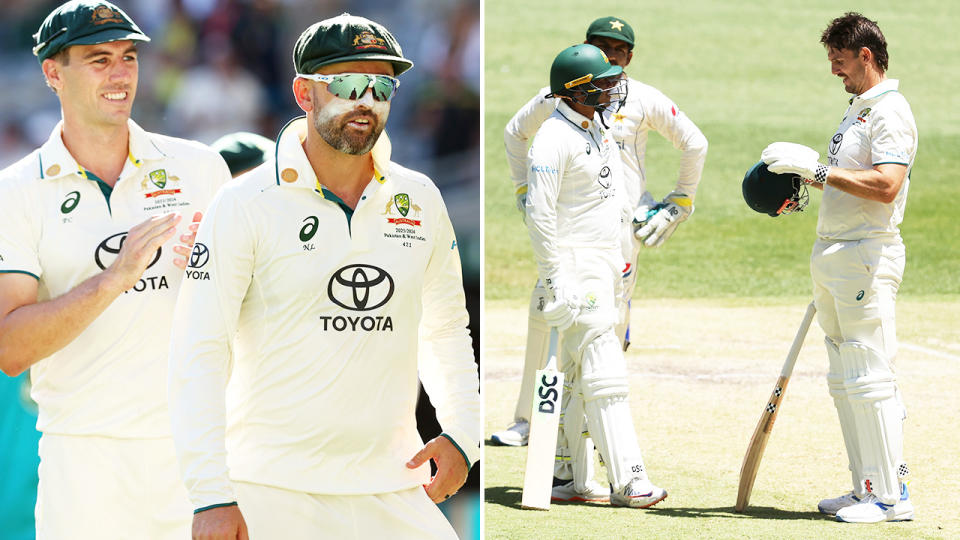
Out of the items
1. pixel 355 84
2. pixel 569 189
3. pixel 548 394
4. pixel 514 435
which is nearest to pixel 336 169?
pixel 355 84

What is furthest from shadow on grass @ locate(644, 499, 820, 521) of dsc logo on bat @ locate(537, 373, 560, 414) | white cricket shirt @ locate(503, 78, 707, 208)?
white cricket shirt @ locate(503, 78, 707, 208)

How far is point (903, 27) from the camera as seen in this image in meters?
21.5

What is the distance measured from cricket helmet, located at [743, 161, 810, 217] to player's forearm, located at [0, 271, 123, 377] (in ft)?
9.40

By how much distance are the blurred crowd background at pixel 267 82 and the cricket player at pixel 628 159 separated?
795 millimetres

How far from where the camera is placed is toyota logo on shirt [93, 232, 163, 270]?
3289 mm

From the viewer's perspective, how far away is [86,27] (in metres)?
3.34

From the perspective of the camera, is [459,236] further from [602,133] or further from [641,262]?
[641,262]

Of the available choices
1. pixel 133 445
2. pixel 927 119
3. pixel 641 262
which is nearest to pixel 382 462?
pixel 133 445

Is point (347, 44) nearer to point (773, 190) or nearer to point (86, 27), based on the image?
point (86, 27)

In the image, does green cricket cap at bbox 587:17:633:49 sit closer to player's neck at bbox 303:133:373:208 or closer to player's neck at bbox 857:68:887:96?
player's neck at bbox 857:68:887:96

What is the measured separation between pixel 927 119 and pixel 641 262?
252 inches

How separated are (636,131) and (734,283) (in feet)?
17.5

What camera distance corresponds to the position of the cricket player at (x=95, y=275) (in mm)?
3279

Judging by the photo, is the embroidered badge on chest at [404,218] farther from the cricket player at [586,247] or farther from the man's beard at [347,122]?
the cricket player at [586,247]
